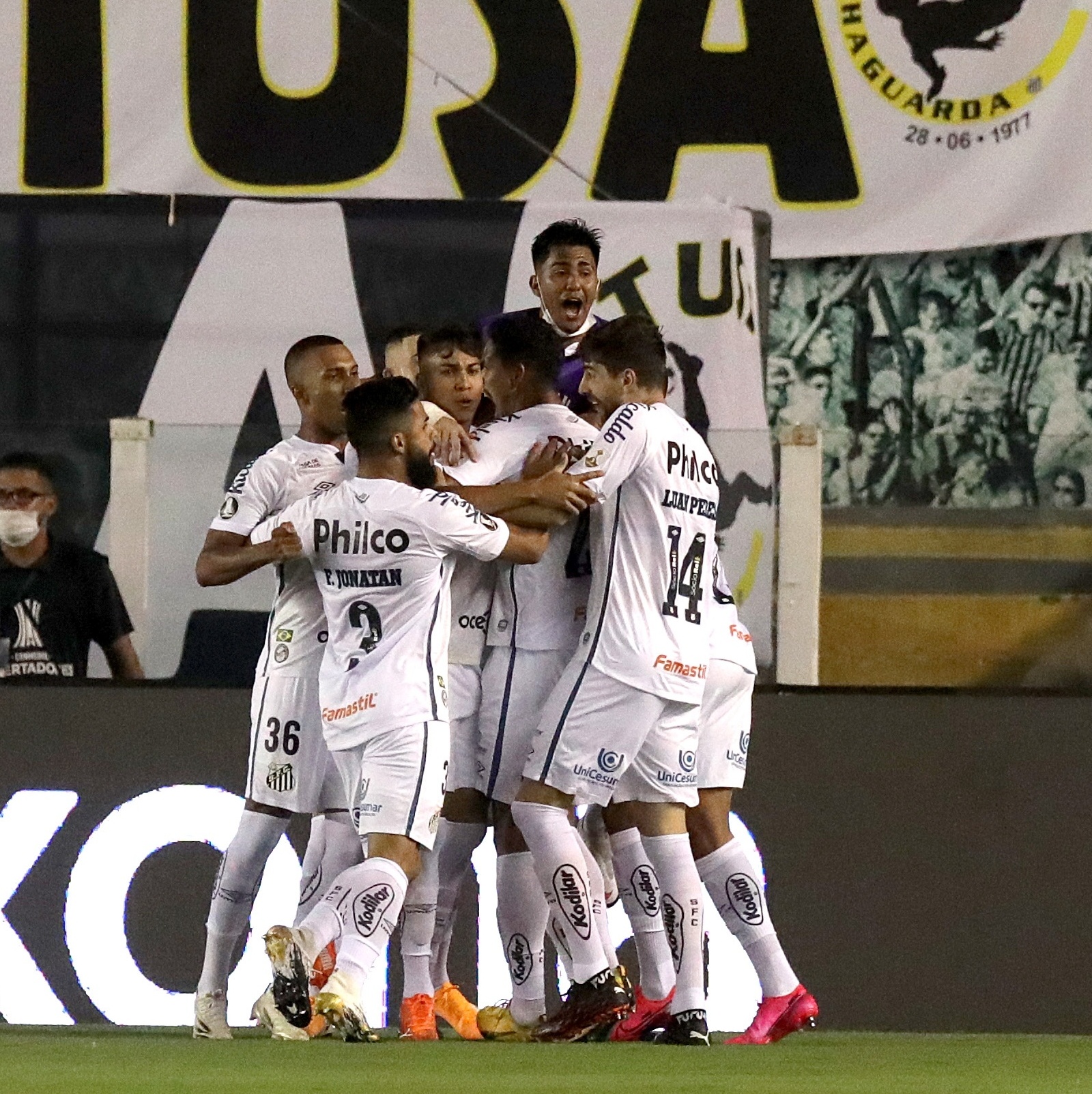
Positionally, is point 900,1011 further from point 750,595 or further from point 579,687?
point 579,687

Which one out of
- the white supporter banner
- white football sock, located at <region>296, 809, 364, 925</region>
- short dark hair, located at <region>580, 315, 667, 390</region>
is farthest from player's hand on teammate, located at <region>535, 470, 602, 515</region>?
the white supporter banner

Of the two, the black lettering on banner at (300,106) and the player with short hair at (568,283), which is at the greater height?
the black lettering on banner at (300,106)

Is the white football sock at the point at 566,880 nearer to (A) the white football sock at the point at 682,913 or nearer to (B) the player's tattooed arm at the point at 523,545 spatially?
(A) the white football sock at the point at 682,913

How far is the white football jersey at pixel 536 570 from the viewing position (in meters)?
6.32

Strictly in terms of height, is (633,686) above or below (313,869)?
above

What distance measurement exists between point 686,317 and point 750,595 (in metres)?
1.65

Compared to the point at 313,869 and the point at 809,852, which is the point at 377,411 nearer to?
the point at 313,869

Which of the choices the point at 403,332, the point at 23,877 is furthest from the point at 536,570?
the point at 23,877

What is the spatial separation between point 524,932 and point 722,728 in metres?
0.77

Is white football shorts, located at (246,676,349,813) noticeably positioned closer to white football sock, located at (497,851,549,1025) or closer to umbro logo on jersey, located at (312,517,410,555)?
white football sock, located at (497,851,549,1025)

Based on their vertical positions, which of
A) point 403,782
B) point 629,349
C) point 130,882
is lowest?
point 130,882

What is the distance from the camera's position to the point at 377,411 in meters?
5.98

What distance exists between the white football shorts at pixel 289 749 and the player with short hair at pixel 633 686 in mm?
651

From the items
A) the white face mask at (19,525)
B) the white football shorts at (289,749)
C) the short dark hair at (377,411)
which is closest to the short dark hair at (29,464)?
the white face mask at (19,525)
